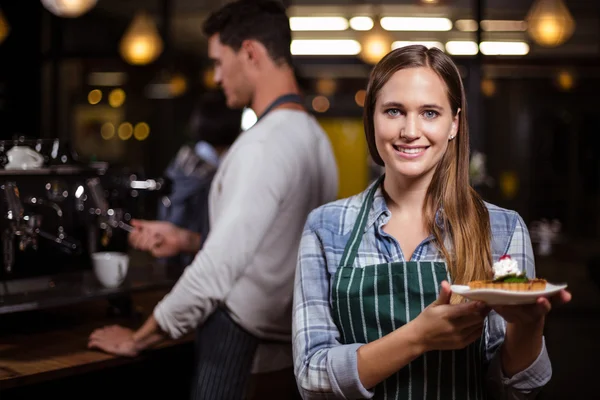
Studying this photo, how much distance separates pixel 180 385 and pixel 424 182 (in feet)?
5.03

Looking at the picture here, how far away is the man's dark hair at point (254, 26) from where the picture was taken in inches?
95.3

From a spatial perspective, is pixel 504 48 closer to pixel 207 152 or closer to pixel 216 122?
pixel 207 152

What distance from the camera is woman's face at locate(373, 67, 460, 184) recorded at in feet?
5.00

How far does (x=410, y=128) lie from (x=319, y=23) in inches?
277

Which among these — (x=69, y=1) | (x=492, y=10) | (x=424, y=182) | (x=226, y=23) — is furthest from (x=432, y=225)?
(x=492, y=10)

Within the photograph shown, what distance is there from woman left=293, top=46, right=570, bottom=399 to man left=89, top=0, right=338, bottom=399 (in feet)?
2.14

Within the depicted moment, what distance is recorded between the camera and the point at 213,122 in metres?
3.95

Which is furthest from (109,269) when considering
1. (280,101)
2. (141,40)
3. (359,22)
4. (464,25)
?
(359,22)

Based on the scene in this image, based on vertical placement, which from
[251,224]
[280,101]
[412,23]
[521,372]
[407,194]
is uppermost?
[412,23]

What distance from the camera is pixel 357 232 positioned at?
1613mm

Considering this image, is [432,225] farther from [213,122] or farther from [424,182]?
[213,122]

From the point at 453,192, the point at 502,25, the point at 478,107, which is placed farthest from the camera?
the point at 502,25

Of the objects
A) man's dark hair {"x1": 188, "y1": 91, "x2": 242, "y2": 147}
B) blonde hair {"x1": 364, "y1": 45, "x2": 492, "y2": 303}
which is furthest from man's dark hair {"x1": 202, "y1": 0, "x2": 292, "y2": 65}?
man's dark hair {"x1": 188, "y1": 91, "x2": 242, "y2": 147}

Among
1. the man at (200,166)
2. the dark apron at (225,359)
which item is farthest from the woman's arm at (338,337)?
the man at (200,166)
